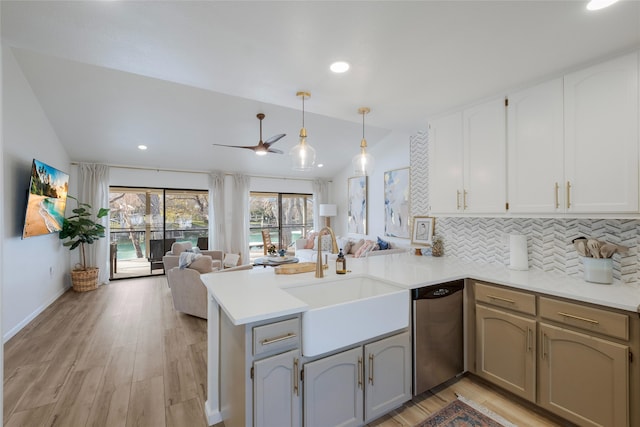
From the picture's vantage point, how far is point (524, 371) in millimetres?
1916

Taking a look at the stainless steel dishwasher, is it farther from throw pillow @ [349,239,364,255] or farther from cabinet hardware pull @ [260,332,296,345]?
throw pillow @ [349,239,364,255]

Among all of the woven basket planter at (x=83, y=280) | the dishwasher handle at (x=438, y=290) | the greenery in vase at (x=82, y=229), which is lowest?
the woven basket planter at (x=83, y=280)

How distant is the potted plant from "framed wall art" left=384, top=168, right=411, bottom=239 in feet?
17.7

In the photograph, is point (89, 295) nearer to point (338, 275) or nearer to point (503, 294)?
point (338, 275)

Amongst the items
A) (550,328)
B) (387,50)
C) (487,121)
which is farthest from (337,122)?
(550,328)

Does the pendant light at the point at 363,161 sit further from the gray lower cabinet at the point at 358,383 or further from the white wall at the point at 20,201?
the white wall at the point at 20,201

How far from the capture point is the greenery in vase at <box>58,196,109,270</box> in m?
4.58

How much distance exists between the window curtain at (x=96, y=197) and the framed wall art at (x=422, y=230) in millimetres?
5744

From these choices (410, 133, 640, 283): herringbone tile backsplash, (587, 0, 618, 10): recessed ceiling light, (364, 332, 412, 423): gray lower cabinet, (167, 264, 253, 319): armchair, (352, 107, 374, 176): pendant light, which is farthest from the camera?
(167, 264, 253, 319): armchair

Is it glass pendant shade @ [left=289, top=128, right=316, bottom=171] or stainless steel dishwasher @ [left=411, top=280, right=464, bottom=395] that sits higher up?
glass pendant shade @ [left=289, top=128, right=316, bottom=171]

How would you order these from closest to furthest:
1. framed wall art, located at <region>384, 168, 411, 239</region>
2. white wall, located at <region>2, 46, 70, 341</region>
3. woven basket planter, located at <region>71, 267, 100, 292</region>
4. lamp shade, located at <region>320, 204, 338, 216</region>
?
white wall, located at <region>2, 46, 70, 341</region> → woven basket planter, located at <region>71, 267, 100, 292</region> → framed wall art, located at <region>384, 168, 411, 239</region> → lamp shade, located at <region>320, 204, 338, 216</region>

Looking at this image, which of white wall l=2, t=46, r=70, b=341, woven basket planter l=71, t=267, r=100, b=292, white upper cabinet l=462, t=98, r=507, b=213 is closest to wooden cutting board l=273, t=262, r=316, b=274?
white upper cabinet l=462, t=98, r=507, b=213

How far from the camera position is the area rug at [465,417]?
1831mm

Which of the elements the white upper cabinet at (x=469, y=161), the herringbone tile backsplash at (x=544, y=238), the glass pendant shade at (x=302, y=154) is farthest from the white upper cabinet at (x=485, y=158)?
the glass pendant shade at (x=302, y=154)
